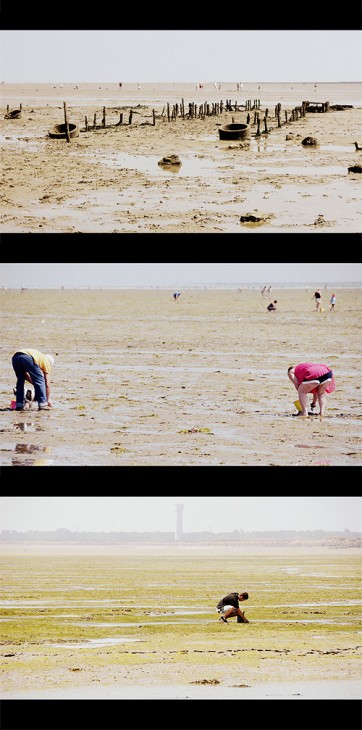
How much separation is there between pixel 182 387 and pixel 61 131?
3937 millimetres

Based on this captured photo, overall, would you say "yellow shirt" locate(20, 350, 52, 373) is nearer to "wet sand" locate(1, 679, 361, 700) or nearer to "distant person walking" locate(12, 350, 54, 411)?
"distant person walking" locate(12, 350, 54, 411)

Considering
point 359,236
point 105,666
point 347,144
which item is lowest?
point 105,666

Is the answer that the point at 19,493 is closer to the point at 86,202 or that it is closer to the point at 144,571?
the point at 86,202

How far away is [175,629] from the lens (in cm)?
1227

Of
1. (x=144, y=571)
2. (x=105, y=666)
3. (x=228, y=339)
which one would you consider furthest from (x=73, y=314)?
(x=105, y=666)

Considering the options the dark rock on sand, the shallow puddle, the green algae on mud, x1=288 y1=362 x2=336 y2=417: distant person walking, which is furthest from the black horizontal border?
the dark rock on sand

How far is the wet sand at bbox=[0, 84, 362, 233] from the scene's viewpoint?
14.6 metres

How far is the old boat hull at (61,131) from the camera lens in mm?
15945

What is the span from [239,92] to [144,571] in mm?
9611

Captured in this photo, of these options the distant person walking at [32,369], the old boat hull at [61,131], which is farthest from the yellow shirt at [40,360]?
the old boat hull at [61,131]

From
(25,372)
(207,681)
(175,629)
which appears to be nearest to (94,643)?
(175,629)

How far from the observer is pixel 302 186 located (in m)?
15.4

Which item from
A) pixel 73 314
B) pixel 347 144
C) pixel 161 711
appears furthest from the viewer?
pixel 73 314

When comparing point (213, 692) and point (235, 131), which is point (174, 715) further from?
point (235, 131)
